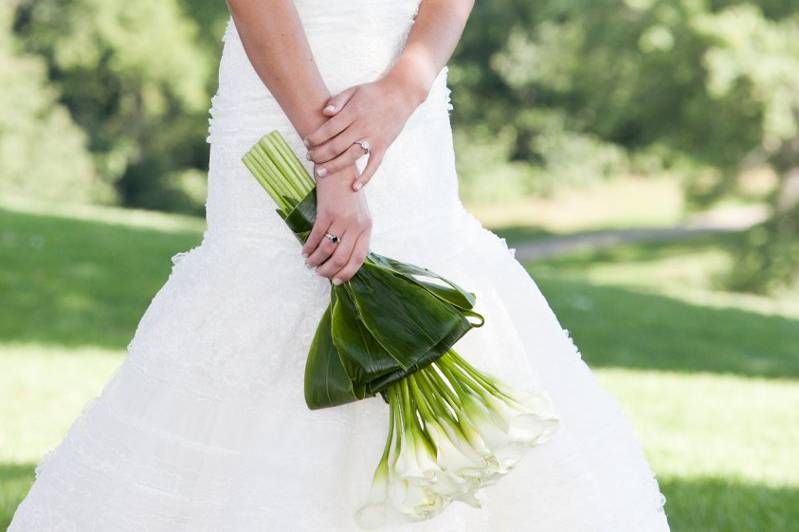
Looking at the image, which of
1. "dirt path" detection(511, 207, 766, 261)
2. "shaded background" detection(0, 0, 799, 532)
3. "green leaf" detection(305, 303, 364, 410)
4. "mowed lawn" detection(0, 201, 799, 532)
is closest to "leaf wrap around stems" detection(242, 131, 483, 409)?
"green leaf" detection(305, 303, 364, 410)

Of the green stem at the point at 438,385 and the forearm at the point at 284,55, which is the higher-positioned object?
the forearm at the point at 284,55

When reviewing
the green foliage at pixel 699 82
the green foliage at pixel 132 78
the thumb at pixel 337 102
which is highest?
the green foliage at pixel 699 82

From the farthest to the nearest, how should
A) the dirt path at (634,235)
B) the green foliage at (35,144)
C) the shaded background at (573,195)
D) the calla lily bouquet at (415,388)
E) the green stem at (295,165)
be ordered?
the dirt path at (634,235) < the green foliage at (35,144) < the shaded background at (573,195) < the green stem at (295,165) < the calla lily bouquet at (415,388)

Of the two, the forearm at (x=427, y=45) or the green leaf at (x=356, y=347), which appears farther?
the forearm at (x=427, y=45)

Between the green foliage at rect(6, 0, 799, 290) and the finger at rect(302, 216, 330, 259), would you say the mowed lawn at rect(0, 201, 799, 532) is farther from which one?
the green foliage at rect(6, 0, 799, 290)

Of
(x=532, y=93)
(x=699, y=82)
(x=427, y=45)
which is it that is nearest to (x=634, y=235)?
(x=532, y=93)

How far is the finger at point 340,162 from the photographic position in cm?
209

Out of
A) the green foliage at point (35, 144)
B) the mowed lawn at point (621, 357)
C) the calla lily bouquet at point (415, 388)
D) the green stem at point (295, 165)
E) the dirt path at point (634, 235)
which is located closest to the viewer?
the calla lily bouquet at point (415, 388)

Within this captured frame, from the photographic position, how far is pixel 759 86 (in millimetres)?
21625

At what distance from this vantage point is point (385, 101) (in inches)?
84.6

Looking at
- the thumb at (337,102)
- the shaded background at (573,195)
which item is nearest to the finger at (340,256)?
the thumb at (337,102)

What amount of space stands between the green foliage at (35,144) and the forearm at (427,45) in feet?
102

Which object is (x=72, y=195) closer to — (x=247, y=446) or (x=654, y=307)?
(x=654, y=307)

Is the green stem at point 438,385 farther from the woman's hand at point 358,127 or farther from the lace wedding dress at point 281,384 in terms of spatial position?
the woman's hand at point 358,127
